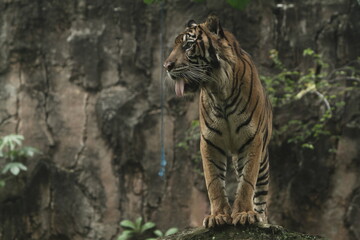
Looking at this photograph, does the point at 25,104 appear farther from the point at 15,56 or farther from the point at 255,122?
the point at 255,122

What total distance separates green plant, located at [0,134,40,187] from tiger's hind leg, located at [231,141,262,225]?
4.69 meters

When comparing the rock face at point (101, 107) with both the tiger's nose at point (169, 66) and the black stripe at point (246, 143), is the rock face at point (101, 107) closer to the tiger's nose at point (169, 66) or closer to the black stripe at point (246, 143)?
the black stripe at point (246, 143)

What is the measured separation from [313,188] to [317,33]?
7.35 feet

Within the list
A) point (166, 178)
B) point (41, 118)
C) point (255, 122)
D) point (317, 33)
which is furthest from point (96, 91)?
point (255, 122)

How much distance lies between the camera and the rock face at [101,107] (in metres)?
7.96

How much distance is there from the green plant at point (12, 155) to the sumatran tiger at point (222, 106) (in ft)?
14.9

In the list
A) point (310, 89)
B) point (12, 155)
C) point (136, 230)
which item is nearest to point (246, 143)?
point (310, 89)

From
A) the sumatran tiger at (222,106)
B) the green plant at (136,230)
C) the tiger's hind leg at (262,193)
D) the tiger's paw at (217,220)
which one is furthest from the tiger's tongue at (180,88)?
the green plant at (136,230)

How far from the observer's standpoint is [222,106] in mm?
3611

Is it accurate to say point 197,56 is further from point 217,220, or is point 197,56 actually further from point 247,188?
point 217,220

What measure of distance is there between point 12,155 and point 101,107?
1.53m

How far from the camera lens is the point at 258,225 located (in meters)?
3.38

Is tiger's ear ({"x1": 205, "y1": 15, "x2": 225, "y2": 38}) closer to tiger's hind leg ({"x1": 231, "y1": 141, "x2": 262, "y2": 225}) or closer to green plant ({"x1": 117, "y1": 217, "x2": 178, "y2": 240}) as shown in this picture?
tiger's hind leg ({"x1": 231, "y1": 141, "x2": 262, "y2": 225})

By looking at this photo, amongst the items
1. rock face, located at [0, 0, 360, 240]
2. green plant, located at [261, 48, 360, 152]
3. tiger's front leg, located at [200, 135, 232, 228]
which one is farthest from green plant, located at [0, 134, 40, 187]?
tiger's front leg, located at [200, 135, 232, 228]
